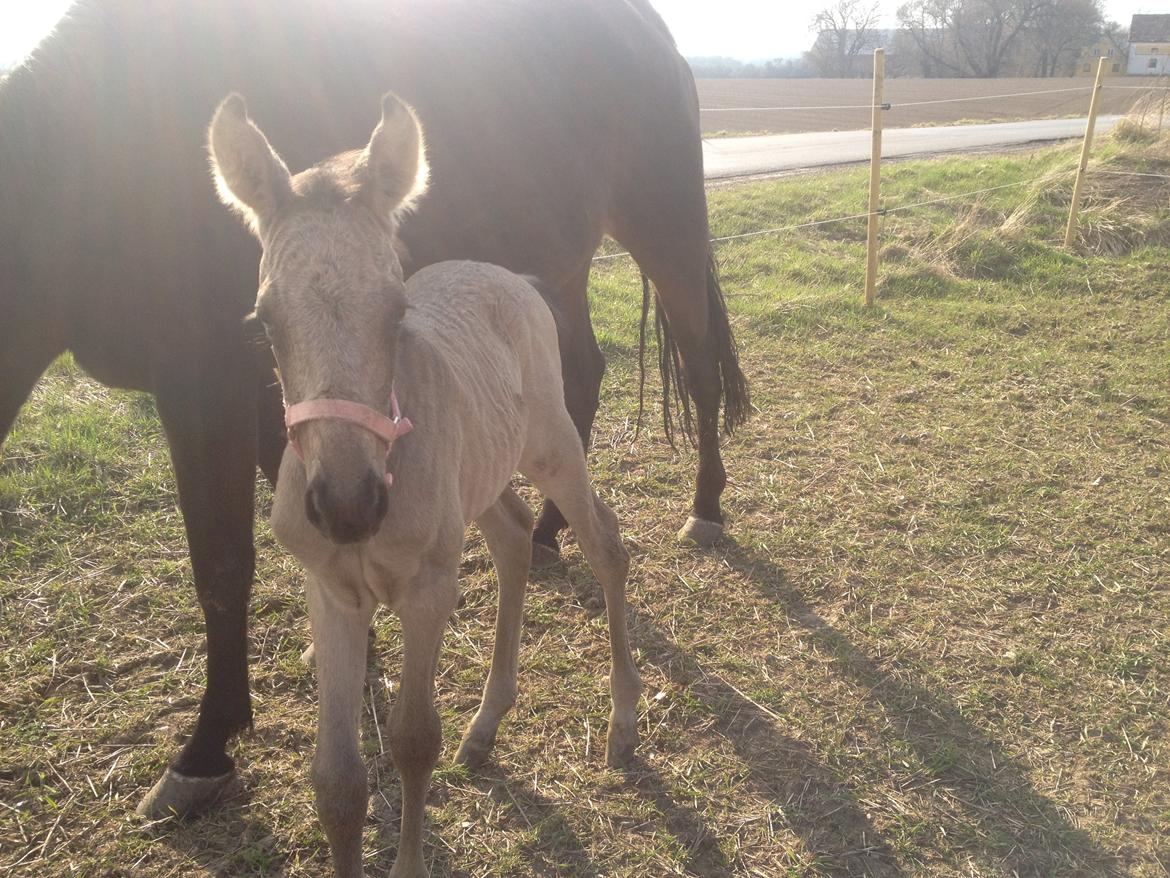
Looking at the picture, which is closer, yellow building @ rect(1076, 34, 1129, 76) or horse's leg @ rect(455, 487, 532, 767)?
horse's leg @ rect(455, 487, 532, 767)

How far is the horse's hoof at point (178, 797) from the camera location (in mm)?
2377

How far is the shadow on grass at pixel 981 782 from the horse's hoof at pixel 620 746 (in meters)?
0.82

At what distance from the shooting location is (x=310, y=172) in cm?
177

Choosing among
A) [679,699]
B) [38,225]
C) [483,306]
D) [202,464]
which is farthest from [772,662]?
[38,225]

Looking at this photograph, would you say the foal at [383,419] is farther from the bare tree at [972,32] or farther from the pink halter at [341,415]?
the bare tree at [972,32]

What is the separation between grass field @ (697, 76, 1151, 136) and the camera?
21.8 metres

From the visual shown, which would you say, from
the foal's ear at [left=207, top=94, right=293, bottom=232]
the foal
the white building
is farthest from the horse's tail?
the white building

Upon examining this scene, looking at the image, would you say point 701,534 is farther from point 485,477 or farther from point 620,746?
point 485,477

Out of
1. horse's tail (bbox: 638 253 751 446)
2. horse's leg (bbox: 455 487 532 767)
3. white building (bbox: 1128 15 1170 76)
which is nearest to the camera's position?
horse's leg (bbox: 455 487 532 767)

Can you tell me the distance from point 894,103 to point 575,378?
21.7m

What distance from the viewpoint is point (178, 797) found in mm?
2381

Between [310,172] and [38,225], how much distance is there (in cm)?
Answer: 86

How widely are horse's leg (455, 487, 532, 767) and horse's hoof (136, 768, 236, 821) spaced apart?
748 millimetres

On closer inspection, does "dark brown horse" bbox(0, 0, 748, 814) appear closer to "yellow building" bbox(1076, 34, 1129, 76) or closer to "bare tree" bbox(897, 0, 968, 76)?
"yellow building" bbox(1076, 34, 1129, 76)
